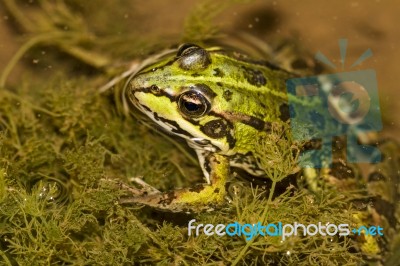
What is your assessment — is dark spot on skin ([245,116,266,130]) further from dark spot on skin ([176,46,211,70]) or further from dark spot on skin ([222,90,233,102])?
dark spot on skin ([176,46,211,70])

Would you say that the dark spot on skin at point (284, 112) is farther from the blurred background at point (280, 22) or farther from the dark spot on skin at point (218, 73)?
the blurred background at point (280, 22)

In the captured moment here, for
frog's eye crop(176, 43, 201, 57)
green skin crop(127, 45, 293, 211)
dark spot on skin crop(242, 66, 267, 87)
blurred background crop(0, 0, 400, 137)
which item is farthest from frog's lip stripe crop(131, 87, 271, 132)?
blurred background crop(0, 0, 400, 137)

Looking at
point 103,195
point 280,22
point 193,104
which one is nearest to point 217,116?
point 193,104

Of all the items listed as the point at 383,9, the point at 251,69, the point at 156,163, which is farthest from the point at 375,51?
the point at 156,163

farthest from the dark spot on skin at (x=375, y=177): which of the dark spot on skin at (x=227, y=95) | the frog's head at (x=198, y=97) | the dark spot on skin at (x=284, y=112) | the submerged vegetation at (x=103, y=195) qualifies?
the dark spot on skin at (x=227, y=95)

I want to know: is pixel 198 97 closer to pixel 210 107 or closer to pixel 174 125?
pixel 210 107
